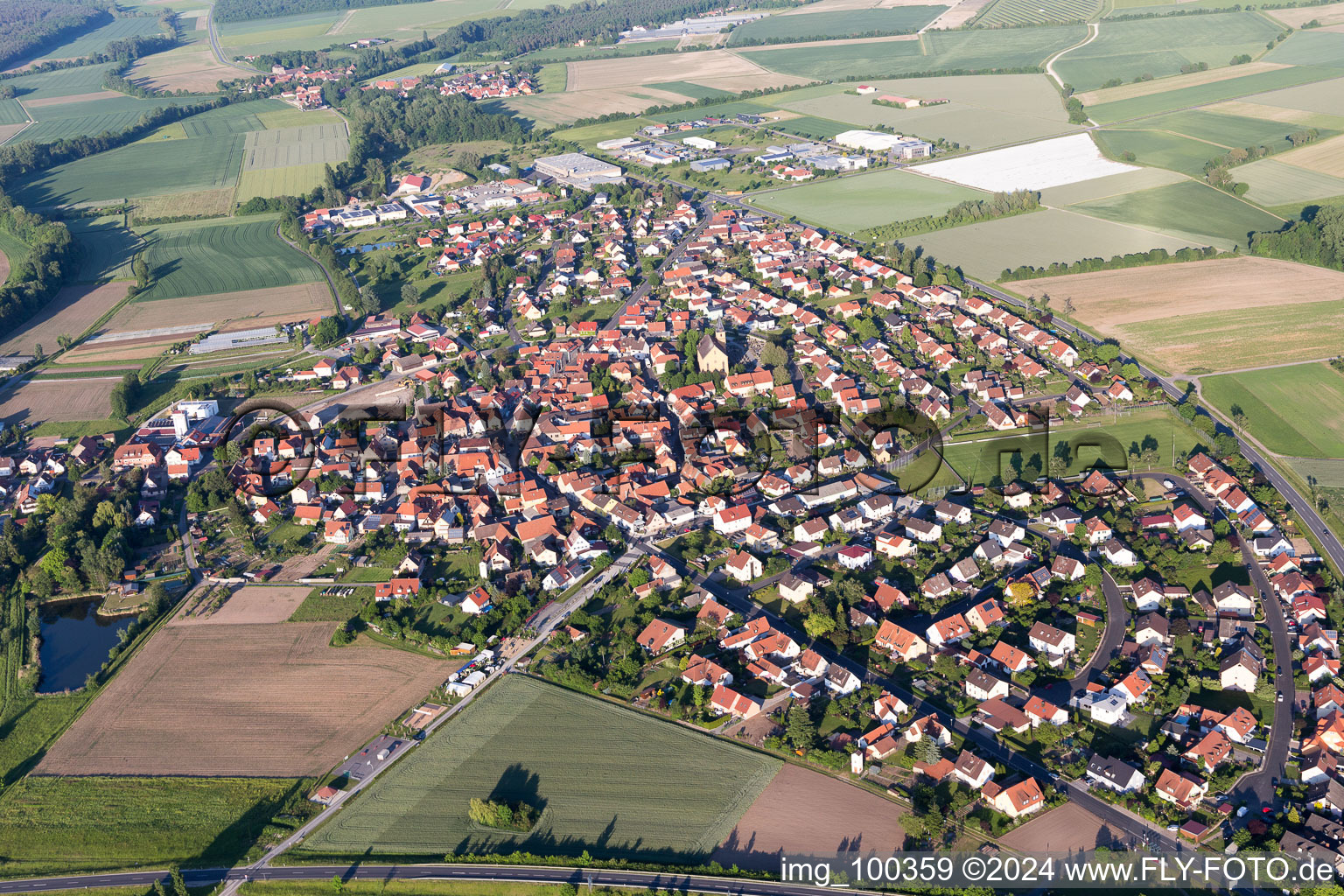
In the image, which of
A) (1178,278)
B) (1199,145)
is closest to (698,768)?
(1178,278)

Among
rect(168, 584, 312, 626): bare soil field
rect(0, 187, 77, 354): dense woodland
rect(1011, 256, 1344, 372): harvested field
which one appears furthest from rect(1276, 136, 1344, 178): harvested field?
rect(0, 187, 77, 354): dense woodland

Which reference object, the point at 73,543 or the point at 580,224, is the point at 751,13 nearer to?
the point at 580,224

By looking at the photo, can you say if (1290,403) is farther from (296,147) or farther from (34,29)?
(34,29)

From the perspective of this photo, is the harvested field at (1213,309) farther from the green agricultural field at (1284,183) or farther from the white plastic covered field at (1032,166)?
the white plastic covered field at (1032,166)

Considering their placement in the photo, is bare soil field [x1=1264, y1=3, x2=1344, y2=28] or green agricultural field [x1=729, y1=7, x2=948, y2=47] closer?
bare soil field [x1=1264, y1=3, x2=1344, y2=28]

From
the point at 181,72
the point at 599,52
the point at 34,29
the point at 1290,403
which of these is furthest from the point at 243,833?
the point at 34,29

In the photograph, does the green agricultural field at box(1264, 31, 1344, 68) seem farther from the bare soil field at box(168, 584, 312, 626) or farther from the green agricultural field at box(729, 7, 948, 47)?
the bare soil field at box(168, 584, 312, 626)
